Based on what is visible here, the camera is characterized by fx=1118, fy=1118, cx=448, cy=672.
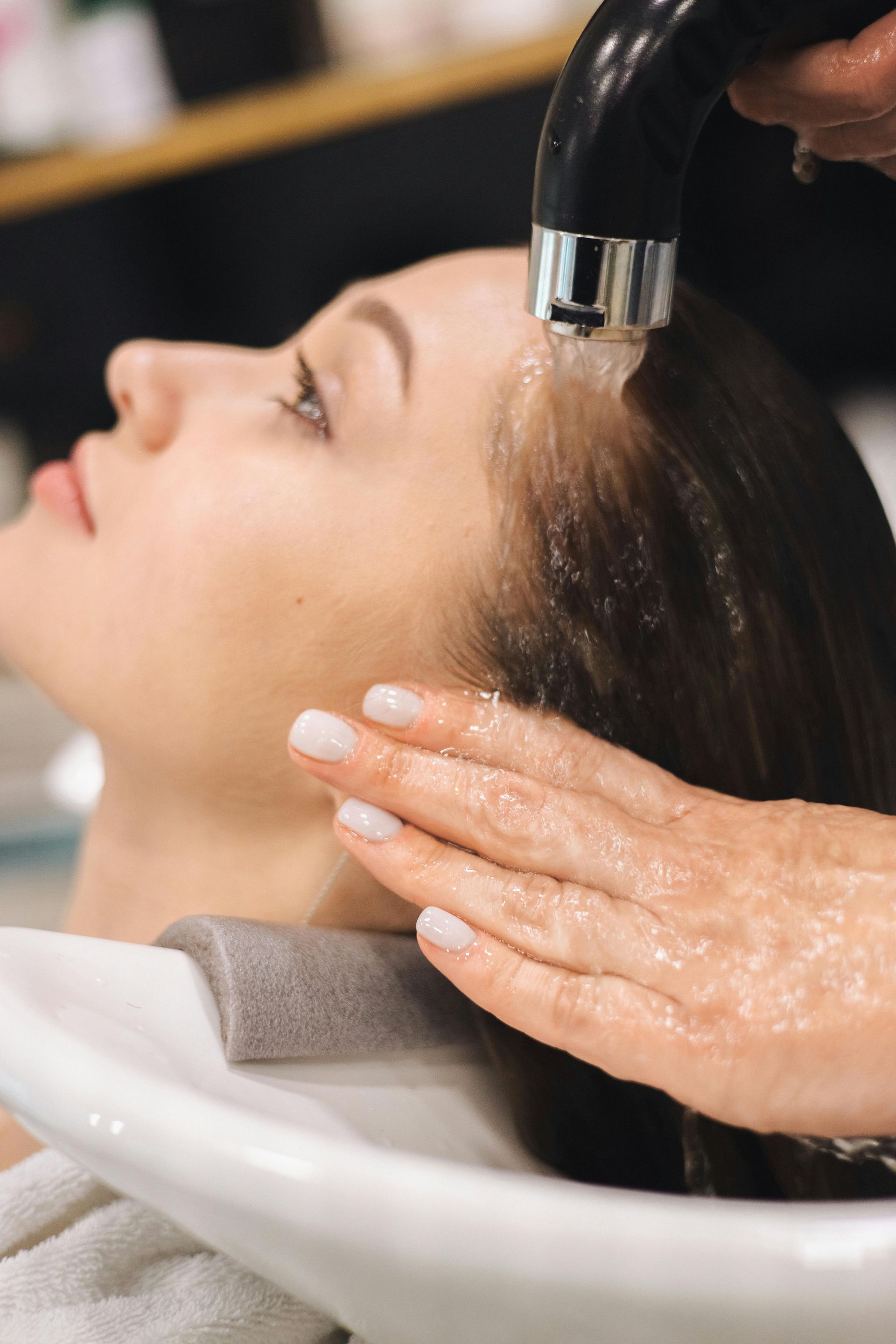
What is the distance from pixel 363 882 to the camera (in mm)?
791

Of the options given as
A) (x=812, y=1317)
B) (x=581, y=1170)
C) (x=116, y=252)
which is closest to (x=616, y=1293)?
(x=812, y=1317)

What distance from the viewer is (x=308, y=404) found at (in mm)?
816

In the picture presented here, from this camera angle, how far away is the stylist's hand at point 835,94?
1.82 feet

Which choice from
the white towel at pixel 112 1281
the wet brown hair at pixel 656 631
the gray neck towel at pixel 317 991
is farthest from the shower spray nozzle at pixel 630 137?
the white towel at pixel 112 1281

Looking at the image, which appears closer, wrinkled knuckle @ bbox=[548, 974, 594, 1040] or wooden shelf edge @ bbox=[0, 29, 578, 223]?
wrinkled knuckle @ bbox=[548, 974, 594, 1040]

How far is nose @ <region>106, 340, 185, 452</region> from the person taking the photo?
2.86ft

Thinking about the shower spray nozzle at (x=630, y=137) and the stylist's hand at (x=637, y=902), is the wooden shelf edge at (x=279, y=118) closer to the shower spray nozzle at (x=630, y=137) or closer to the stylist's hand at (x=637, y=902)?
the shower spray nozzle at (x=630, y=137)

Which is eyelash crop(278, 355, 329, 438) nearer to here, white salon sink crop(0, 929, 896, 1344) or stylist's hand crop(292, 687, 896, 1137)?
stylist's hand crop(292, 687, 896, 1137)

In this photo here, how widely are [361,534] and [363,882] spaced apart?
0.24 meters

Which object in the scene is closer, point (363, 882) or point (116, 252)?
point (363, 882)

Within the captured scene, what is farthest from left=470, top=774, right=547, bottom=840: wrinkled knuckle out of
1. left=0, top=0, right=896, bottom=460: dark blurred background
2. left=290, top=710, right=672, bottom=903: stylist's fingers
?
left=0, top=0, right=896, bottom=460: dark blurred background

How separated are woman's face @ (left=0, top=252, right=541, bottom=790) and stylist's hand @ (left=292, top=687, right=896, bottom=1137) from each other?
0.33 feet

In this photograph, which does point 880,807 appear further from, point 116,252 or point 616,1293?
point 116,252

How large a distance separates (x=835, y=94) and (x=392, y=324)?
33cm
